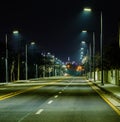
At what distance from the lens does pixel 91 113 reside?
66.9ft

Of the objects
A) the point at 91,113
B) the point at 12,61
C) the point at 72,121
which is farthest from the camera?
the point at 12,61

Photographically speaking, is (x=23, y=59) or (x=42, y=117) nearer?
(x=42, y=117)

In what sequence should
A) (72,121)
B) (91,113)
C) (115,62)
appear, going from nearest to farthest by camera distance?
1. (72,121)
2. (91,113)
3. (115,62)

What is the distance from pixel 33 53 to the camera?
16312 cm

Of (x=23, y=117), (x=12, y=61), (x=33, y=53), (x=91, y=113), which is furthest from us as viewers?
(x=33, y=53)

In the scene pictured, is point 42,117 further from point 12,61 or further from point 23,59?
point 23,59

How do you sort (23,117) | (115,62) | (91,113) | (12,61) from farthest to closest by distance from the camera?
(12,61)
(115,62)
(91,113)
(23,117)

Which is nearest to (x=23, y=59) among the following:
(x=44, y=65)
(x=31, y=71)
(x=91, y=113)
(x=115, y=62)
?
(x=31, y=71)

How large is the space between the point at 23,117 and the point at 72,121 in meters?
2.38

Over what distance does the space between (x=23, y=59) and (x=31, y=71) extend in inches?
870

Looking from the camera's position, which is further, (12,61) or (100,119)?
(12,61)

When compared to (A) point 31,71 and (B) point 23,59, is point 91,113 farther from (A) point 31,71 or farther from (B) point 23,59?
(A) point 31,71

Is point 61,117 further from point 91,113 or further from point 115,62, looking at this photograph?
point 115,62

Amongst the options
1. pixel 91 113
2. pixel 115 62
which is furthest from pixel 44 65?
pixel 91 113
